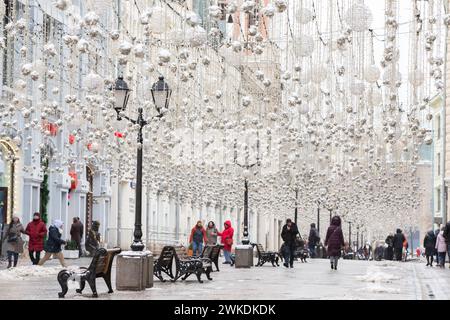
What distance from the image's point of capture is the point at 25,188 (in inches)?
1769

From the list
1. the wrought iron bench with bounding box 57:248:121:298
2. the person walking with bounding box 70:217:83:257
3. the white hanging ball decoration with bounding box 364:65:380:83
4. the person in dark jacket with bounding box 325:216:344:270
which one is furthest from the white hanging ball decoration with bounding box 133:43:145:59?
the person walking with bounding box 70:217:83:257

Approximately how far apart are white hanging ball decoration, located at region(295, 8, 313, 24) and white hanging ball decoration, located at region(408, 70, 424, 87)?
217cm

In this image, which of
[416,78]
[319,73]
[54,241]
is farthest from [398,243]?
[416,78]

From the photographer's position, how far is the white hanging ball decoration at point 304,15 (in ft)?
55.5

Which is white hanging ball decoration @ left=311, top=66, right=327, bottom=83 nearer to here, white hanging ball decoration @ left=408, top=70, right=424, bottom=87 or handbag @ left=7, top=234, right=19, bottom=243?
white hanging ball decoration @ left=408, top=70, right=424, bottom=87

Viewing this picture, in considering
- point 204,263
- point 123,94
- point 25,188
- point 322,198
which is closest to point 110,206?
point 322,198

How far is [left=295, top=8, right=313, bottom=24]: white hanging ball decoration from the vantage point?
16.9 m

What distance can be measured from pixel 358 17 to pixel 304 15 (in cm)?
74

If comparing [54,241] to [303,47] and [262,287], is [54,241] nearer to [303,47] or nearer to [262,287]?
[262,287]

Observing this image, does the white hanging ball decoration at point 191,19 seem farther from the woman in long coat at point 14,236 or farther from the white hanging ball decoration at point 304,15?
the woman in long coat at point 14,236

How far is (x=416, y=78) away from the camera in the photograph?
63.4ft

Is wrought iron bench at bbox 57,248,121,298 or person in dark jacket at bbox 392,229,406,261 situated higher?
wrought iron bench at bbox 57,248,121,298

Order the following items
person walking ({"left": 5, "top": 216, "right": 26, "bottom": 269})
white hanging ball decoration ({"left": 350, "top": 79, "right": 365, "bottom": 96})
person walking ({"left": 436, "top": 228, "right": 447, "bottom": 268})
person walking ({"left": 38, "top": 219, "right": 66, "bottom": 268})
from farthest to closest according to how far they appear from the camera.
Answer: person walking ({"left": 436, "top": 228, "right": 447, "bottom": 268}) < person walking ({"left": 5, "top": 216, "right": 26, "bottom": 269}) < person walking ({"left": 38, "top": 219, "right": 66, "bottom": 268}) < white hanging ball decoration ({"left": 350, "top": 79, "right": 365, "bottom": 96})
